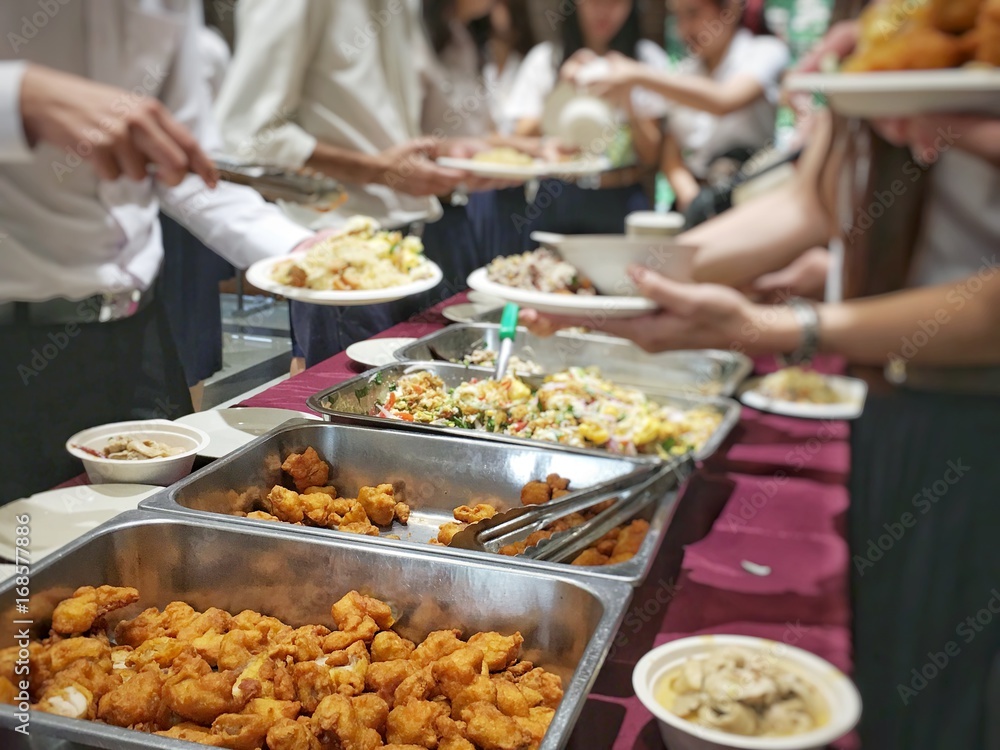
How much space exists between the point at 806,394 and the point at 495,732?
1.32m

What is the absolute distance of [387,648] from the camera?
97 cm

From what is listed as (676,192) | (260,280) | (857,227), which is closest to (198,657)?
(260,280)

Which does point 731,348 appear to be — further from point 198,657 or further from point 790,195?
point 198,657

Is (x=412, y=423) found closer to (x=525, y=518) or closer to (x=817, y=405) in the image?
(x=525, y=518)

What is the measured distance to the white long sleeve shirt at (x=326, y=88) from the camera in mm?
1844

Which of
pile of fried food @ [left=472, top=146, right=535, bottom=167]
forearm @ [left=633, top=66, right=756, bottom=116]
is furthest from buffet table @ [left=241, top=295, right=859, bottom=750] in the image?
forearm @ [left=633, top=66, right=756, bottom=116]

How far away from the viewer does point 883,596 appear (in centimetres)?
140

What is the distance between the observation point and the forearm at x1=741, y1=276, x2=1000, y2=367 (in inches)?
45.6

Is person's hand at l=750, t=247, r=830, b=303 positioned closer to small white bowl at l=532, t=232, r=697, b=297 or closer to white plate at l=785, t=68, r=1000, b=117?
small white bowl at l=532, t=232, r=697, b=297

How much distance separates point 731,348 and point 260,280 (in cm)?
78

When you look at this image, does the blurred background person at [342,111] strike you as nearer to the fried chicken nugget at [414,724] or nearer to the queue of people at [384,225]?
the queue of people at [384,225]

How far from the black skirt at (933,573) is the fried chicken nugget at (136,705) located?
3.18 feet

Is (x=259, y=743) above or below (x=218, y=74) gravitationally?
below

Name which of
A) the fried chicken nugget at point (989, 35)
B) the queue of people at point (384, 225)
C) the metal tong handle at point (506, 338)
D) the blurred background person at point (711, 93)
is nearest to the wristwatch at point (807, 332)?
the queue of people at point (384, 225)
